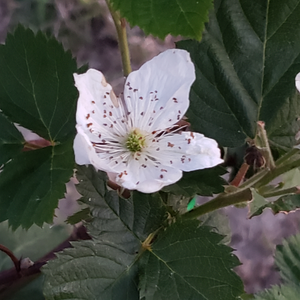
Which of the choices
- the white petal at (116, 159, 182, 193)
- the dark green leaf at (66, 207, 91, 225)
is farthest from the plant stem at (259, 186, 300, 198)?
the dark green leaf at (66, 207, 91, 225)

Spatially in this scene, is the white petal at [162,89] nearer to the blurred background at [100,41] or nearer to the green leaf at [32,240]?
the green leaf at [32,240]

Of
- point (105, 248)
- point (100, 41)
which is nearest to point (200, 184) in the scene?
point (105, 248)

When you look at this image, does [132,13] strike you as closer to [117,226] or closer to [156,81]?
[156,81]

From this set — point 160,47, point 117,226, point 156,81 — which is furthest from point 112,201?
point 160,47

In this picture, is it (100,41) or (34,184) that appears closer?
(34,184)

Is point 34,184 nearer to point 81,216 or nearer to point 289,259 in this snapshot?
point 81,216

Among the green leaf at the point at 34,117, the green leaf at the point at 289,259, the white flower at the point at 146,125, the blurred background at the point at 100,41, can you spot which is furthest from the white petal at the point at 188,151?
the blurred background at the point at 100,41

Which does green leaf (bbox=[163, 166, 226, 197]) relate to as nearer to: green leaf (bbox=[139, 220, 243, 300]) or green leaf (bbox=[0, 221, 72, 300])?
green leaf (bbox=[139, 220, 243, 300])
